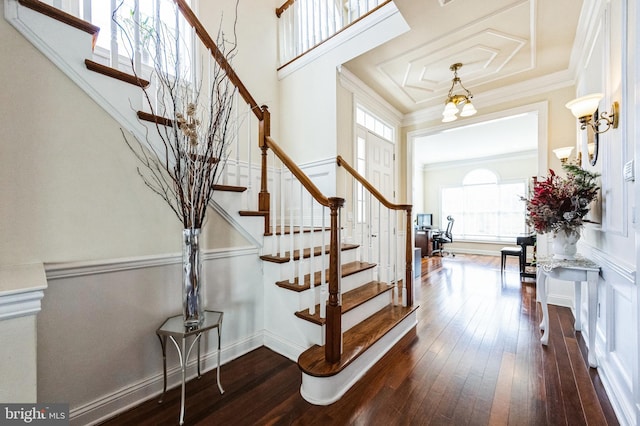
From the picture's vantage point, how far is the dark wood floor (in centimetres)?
141

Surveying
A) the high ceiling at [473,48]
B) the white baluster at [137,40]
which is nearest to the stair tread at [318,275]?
the white baluster at [137,40]

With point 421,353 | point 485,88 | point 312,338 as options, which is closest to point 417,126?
point 485,88

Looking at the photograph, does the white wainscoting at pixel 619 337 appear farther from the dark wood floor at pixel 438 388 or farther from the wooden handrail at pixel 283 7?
the wooden handrail at pixel 283 7

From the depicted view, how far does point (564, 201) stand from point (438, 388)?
5.70 ft

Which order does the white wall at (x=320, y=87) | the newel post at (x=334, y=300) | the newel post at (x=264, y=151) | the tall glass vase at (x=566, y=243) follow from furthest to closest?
the white wall at (x=320, y=87), the newel post at (x=264, y=151), the tall glass vase at (x=566, y=243), the newel post at (x=334, y=300)

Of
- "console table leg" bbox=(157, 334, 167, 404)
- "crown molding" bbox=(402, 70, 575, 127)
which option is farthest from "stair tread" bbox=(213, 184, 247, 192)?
"crown molding" bbox=(402, 70, 575, 127)

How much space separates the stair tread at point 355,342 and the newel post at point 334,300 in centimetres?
6

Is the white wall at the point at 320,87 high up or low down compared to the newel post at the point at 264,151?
up

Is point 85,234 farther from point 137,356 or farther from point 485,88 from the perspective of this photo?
point 485,88

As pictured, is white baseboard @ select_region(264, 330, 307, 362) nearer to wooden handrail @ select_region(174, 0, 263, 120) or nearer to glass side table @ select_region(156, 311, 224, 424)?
glass side table @ select_region(156, 311, 224, 424)

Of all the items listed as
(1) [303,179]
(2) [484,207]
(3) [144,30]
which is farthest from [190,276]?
(2) [484,207]

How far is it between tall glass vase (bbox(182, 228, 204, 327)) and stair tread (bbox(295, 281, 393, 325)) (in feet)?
2.40

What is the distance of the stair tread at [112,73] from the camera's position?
146 centimetres

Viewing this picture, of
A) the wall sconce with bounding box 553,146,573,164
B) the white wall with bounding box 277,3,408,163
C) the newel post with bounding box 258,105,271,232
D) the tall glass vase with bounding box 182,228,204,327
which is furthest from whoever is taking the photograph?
the wall sconce with bounding box 553,146,573,164
